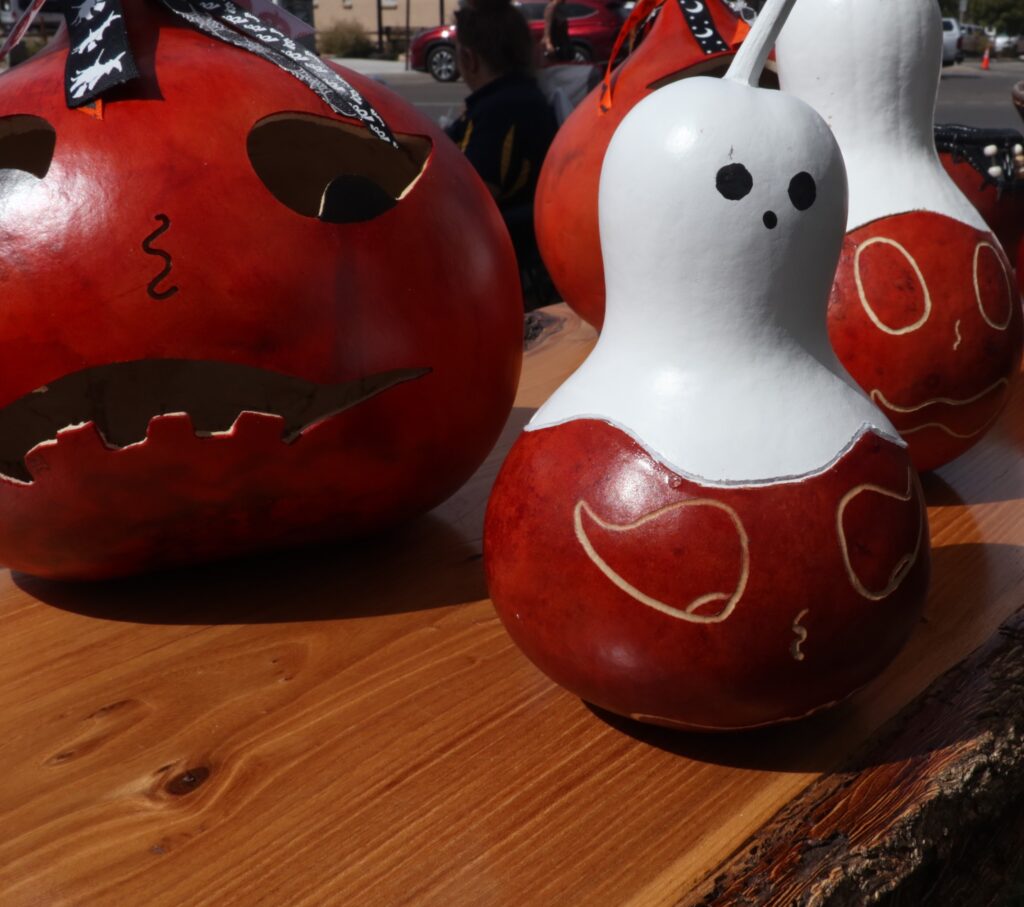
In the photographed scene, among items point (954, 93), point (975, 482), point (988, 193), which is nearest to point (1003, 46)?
point (954, 93)

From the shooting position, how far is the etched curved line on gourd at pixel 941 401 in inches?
59.7

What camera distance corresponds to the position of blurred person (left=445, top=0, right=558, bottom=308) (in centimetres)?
346

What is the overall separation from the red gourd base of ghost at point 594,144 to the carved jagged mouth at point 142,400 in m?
0.82

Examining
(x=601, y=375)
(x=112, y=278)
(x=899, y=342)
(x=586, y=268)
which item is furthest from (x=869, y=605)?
(x=586, y=268)

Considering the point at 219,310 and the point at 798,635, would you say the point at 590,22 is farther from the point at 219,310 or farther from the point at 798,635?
the point at 798,635

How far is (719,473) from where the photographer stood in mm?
1022

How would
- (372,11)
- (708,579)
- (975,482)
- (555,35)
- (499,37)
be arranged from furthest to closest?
(372,11) → (555,35) → (499,37) → (975,482) → (708,579)

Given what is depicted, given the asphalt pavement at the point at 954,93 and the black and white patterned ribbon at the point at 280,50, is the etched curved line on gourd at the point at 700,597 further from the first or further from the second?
the asphalt pavement at the point at 954,93

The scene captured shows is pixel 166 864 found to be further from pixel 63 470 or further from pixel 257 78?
pixel 257 78

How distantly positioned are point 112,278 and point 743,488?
0.67 meters

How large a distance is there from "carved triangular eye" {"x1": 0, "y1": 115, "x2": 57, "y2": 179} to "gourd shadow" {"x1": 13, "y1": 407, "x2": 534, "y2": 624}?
1.64 ft

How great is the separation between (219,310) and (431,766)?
1.67 ft

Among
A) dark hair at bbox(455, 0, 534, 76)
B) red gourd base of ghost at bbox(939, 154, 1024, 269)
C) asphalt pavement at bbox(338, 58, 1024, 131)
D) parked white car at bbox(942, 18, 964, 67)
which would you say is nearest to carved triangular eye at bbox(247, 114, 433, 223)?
red gourd base of ghost at bbox(939, 154, 1024, 269)

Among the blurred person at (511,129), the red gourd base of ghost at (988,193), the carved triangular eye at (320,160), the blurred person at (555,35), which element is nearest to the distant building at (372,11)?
the blurred person at (555,35)
